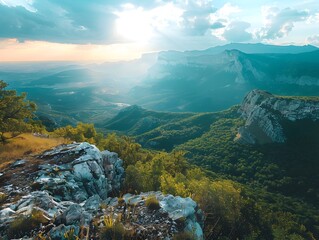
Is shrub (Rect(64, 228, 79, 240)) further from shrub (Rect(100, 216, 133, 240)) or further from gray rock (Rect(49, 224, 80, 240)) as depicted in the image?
shrub (Rect(100, 216, 133, 240))

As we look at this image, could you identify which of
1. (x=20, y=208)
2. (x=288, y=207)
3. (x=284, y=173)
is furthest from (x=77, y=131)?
(x=284, y=173)

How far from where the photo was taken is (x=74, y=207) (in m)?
22.0

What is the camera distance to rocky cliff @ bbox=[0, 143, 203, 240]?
65.8ft

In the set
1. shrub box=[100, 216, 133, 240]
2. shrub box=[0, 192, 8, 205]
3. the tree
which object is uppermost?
the tree

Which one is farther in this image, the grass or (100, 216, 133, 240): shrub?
the grass

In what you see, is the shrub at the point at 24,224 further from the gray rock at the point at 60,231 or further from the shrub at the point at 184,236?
the shrub at the point at 184,236

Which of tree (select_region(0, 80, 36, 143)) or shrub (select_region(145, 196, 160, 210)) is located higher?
tree (select_region(0, 80, 36, 143))

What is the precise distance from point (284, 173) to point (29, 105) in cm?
17119

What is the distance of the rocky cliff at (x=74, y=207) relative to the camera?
65.8 ft

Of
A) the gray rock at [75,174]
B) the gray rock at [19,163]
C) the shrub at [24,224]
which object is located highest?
the shrub at [24,224]

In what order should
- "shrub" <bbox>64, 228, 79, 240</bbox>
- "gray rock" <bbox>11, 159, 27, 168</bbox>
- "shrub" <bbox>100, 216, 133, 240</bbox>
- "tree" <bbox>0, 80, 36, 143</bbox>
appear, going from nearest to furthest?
"shrub" <bbox>64, 228, 79, 240</bbox>
"shrub" <bbox>100, 216, 133, 240</bbox>
"gray rock" <bbox>11, 159, 27, 168</bbox>
"tree" <bbox>0, 80, 36, 143</bbox>

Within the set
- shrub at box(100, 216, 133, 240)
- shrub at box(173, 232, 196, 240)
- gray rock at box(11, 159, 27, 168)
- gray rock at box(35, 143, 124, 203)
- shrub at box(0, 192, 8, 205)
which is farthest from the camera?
gray rock at box(11, 159, 27, 168)

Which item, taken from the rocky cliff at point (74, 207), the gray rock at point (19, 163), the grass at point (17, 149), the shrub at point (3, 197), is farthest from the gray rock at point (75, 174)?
the grass at point (17, 149)

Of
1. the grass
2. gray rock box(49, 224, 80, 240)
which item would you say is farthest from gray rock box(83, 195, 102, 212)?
the grass
